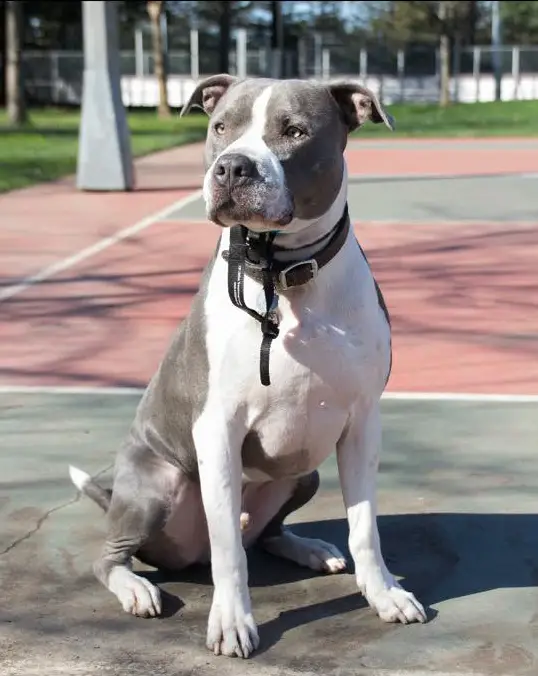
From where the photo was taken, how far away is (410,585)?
14.5 feet

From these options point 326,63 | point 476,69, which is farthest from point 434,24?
point 326,63

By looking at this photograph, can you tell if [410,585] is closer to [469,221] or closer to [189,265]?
[189,265]

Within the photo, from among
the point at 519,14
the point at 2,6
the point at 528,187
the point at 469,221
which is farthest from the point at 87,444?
the point at 519,14

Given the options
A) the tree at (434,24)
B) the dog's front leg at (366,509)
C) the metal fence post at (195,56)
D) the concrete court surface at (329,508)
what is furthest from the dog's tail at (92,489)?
the metal fence post at (195,56)

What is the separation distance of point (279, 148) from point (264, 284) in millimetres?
420

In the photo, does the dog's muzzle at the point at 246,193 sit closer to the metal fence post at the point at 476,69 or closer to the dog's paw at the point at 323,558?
the dog's paw at the point at 323,558

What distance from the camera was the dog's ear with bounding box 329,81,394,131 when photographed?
4.04 m

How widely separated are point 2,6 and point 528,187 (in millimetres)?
29583

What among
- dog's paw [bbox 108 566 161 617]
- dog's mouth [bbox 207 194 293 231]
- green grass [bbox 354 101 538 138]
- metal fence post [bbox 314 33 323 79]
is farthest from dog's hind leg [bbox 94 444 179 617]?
metal fence post [bbox 314 33 323 79]

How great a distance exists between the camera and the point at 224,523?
157 inches

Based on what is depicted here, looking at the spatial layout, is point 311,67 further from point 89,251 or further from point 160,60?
point 89,251

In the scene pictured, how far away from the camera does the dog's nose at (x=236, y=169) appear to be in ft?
11.9

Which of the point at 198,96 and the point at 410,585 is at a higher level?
the point at 198,96

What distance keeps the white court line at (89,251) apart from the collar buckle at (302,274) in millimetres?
6037
